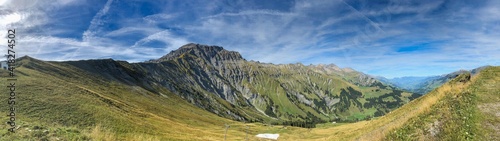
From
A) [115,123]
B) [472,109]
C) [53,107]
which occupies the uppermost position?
[472,109]

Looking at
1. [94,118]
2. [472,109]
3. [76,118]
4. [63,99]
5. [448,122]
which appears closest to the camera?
[448,122]

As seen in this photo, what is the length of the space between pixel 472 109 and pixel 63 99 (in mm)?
75543

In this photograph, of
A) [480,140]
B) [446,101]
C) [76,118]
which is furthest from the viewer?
[76,118]

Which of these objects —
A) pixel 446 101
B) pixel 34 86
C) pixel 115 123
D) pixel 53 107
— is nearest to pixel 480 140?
pixel 446 101

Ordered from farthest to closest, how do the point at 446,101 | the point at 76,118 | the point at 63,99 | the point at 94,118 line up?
the point at 63,99 < the point at 94,118 < the point at 76,118 < the point at 446,101

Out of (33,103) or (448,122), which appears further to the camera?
(33,103)

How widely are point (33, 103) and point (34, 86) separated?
55.2ft

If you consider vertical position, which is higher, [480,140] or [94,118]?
[480,140]

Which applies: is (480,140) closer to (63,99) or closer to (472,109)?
(472,109)

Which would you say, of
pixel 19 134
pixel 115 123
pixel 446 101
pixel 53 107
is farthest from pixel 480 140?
pixel 53 107

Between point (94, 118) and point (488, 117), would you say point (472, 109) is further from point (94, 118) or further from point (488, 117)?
point (94, 118)

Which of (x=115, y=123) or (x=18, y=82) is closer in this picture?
(x=115, y=123)

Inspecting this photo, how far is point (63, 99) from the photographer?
6366 centimetres

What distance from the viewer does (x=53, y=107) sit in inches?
2224
